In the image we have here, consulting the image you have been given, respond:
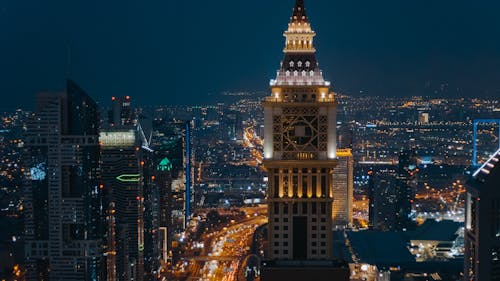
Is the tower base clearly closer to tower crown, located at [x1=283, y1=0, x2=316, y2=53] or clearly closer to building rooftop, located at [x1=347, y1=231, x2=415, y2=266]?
tower crown, located at [x1=283, y1=0, x2=316, y2=53]

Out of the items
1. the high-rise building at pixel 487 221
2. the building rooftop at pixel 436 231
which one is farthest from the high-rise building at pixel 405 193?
the high-rise building at pixel 487 221

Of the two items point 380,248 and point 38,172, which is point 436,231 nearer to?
point 380,248

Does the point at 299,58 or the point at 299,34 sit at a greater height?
the point at 299,34

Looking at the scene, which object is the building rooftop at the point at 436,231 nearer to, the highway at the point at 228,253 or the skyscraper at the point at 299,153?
the highway at the point at 228,253

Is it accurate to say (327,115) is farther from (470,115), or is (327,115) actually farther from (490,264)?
(470,115)

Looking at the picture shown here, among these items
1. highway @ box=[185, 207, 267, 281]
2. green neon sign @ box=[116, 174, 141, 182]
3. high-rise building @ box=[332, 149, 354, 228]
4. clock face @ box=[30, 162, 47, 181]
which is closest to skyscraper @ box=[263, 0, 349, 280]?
clock face @ box=[30, 162, 47, 181]

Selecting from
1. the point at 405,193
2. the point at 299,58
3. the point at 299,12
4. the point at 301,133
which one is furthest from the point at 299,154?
the point at 405,193

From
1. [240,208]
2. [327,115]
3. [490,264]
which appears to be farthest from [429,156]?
[327,115]

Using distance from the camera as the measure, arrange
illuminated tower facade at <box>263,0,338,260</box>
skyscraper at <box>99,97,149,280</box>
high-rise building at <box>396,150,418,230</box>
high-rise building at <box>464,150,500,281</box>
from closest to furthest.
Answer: illuminated tower facade at <box>263,0,338,260</box>, high-rise building at <box>464,150,500,281</box>, skyscraper at <box>99,97,149,280</box>, high-rise building at <box>396,150,418,230</box>
